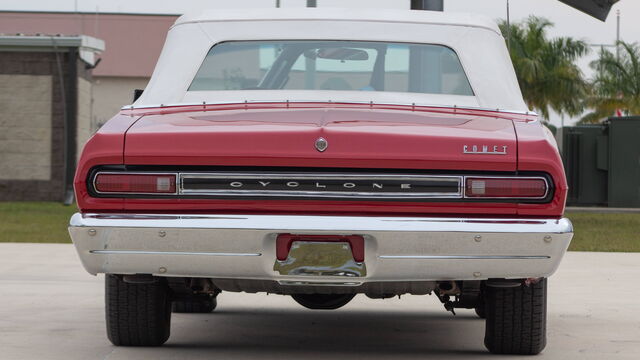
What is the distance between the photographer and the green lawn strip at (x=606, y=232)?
1608 centimetres

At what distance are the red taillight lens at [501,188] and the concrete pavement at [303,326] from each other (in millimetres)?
1314

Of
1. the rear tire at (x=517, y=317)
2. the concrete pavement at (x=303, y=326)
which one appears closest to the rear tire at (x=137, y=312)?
the concrete pavement at (x=303, y=326)

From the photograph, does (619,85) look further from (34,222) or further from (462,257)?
(462,257)

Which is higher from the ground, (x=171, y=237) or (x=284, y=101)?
(x=284, y=101)

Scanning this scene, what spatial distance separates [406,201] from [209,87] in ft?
5.17

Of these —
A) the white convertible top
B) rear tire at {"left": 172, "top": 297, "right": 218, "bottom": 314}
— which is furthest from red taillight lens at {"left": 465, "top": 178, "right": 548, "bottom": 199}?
rear tire at {"left": 172, "top": 297, "right": 218, "bottom": 314}

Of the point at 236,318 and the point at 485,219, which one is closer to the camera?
the point at 485,219

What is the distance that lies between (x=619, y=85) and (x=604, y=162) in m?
22.2

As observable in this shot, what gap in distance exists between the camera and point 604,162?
25.8 m

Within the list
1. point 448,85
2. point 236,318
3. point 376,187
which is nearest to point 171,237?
point 376,187

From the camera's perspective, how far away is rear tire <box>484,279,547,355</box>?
6.31 meters

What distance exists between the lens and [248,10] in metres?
7.16

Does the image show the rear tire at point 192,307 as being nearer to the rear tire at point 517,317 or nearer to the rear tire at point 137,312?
the rear tire at point 137,312

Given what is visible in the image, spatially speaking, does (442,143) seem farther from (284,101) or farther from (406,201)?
(284,101)
